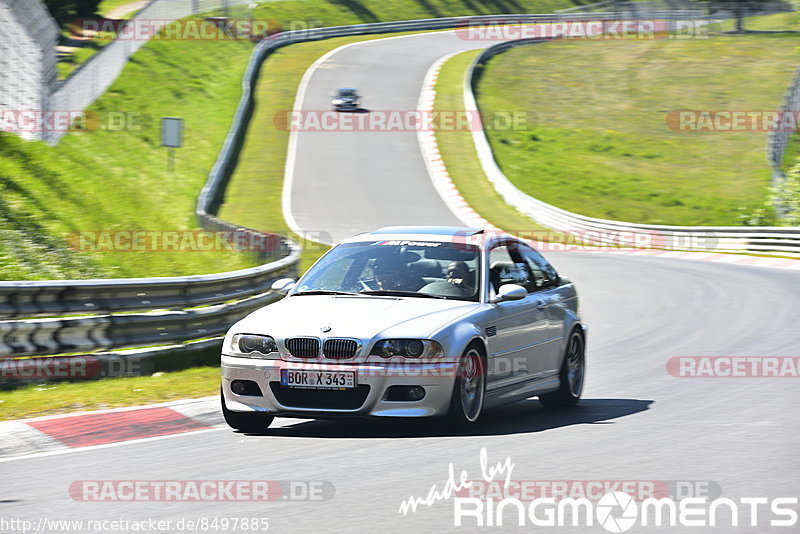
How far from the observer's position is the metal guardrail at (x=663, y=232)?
1276 inches

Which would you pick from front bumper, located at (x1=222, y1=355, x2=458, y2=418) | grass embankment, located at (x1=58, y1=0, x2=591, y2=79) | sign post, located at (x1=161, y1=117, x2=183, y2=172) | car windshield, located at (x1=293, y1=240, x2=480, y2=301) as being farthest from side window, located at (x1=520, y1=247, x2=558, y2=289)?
grass embankment, located at (x1=58, y1=0, x2=591, y2=79)

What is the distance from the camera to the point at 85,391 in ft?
33.8

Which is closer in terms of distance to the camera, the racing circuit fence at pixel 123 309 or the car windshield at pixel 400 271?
the car windshield at pixel 400 271

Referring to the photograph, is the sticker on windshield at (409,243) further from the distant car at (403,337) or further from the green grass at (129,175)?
the green grass at (129,175)

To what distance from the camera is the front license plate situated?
7879mm

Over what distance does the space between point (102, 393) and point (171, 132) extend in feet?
70.3

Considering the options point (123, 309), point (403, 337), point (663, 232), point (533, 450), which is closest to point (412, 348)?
point (403, 337)

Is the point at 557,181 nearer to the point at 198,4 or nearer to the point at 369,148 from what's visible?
the point at 369,148

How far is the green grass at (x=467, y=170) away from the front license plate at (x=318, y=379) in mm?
26425

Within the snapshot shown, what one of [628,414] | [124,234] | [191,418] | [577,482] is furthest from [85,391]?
[124,234]

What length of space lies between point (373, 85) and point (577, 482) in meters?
50.3

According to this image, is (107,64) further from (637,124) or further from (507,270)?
(507,270)

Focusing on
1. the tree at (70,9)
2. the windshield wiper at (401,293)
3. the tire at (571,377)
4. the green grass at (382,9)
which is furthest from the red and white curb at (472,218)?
the green grass at (382,9)

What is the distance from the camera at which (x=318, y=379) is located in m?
7.94
